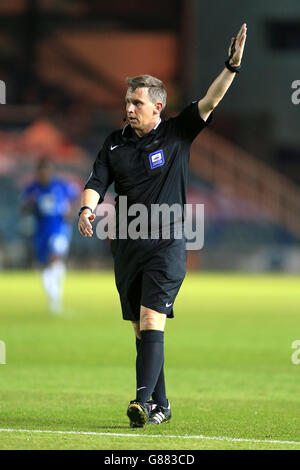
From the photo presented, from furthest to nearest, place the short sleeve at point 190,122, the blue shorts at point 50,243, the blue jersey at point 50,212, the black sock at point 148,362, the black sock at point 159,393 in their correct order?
the blue shorts at point 50,243 < the blue jersey at point 50,212 < the black sock at point 159,393 < the short sleeve at point 190,122 < the black sock at point 148,362

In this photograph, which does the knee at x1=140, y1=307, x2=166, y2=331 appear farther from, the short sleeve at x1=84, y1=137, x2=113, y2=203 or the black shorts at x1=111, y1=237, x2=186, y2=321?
the short sleeve at x1=84, y1=137, x2=113, y2=203

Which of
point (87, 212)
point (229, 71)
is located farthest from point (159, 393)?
point (229, 71)

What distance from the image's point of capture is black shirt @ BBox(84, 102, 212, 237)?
7.23m

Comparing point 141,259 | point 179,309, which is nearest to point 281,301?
point 179,309

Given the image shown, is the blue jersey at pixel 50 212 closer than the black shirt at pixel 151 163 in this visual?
No

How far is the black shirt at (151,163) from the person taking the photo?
23.7 ft

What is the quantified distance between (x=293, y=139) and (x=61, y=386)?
106 feet

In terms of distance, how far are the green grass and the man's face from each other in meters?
2.08

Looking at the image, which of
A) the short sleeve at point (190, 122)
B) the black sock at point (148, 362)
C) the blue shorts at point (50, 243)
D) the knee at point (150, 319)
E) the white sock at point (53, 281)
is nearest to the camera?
the black sock at point (148, 362)

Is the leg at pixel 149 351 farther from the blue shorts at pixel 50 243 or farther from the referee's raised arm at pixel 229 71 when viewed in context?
the blue shorts at pixel 50 243

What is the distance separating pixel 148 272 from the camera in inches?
282

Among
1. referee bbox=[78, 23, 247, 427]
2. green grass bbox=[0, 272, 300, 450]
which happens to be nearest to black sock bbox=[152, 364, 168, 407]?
referee bbox=[78, 23, 247, 427]

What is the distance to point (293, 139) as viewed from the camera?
40500 millimetres

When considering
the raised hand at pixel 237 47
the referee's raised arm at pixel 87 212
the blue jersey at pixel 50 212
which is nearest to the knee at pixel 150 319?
the referee's raised arm at pixel 87 212
